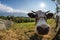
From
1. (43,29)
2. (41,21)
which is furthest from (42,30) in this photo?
(41,21)

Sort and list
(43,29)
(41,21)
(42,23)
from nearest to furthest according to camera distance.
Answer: (43,29)
(42,23)
(41,21)

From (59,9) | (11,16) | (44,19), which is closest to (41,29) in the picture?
(44,19)

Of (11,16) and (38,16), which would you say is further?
(11,16)

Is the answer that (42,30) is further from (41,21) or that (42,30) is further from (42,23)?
(41,21)

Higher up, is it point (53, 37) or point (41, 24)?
point (41, 24)

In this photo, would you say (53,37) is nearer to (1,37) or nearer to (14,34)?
(14,34)

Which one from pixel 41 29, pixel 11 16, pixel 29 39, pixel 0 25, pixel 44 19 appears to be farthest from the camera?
pixel 11 16

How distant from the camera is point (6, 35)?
19.7ft

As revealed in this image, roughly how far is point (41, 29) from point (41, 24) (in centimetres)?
17

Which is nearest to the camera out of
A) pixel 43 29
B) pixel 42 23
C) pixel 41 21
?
pixel 43 29

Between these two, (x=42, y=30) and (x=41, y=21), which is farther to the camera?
(x=41, y=21)

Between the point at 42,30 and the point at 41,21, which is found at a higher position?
the point at 41,21

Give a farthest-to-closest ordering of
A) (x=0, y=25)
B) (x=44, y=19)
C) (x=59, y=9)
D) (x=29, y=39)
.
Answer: (x=59, y=9) → (x=0, y=25) → (x=29, y=39) → (x=44, y=19)

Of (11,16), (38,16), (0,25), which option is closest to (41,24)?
(38,16)
